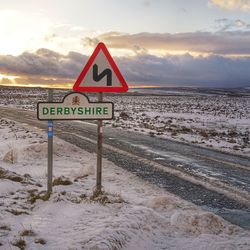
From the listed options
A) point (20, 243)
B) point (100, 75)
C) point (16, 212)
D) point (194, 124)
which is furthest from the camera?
point (194, 124)

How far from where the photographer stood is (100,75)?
21.0ft

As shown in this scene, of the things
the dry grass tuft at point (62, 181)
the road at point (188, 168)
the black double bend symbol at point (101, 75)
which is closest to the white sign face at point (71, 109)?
the black double bend symbol at point (101, 75)

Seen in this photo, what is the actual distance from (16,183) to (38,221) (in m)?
2.08

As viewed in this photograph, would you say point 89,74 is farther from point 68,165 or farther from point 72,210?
point 68,165

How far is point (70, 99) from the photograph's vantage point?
645 cm

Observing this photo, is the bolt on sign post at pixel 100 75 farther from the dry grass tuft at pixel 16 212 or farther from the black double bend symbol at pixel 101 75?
the dry grass tuft at pixel 16 212

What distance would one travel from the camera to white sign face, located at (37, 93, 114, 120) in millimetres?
6383

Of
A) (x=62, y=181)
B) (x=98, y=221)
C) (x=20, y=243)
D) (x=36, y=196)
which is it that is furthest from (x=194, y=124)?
(x=20, y=243)

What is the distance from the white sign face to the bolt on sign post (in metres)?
0.21

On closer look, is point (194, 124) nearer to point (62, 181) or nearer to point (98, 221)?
point (62, 181)

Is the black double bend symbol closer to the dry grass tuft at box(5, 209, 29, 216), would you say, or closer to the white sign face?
the white sign face

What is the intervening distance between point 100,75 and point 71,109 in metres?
0.71

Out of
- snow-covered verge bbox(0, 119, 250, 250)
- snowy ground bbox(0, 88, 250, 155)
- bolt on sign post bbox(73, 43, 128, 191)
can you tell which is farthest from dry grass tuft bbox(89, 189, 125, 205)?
snowy ground bbox(0, 88, 250, 155)

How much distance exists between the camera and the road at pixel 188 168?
7523mm
